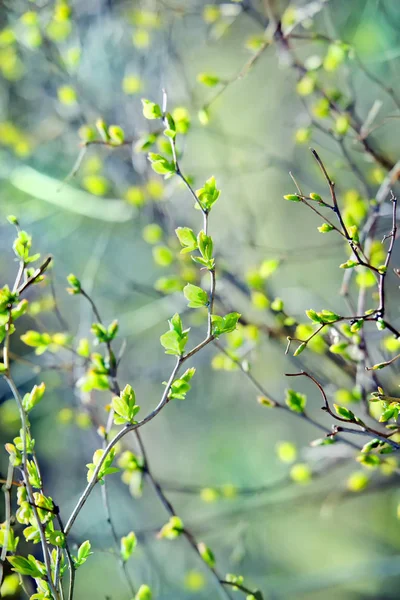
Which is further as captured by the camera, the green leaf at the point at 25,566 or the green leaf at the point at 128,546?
the green leaf at the point at 128,546

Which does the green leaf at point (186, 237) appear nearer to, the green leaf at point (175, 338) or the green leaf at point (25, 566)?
the green leaf at point (175, 338)

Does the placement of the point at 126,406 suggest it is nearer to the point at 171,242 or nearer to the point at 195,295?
the point at 195,295

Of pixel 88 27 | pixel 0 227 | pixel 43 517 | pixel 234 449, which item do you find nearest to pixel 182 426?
pixel 234 449

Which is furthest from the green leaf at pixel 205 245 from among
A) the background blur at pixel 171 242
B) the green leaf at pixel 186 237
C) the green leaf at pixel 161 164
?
the background blur at pixel 171 242

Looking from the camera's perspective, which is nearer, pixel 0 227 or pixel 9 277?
pixel 0 227

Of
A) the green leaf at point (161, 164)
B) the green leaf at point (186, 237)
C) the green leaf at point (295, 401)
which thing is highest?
the green leaf at point (161, 164)

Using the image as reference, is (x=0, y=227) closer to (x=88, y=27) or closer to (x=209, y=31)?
(x=88, y=27)

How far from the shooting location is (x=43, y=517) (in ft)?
1.84

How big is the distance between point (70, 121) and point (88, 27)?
29 cm

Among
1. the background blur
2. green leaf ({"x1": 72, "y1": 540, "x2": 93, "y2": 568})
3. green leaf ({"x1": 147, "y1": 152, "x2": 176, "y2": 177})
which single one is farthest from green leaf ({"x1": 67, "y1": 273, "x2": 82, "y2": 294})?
the background blur

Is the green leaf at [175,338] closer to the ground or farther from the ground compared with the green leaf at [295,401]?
farther from the ground

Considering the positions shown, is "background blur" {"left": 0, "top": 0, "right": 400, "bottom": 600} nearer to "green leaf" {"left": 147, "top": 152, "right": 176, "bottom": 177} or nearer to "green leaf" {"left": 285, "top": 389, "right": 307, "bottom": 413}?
"green leaf" {"left": 285, "top": 389, "right": 307, "bottom": 413}

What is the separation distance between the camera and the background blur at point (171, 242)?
1444 millimetres

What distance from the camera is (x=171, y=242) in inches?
50.4
